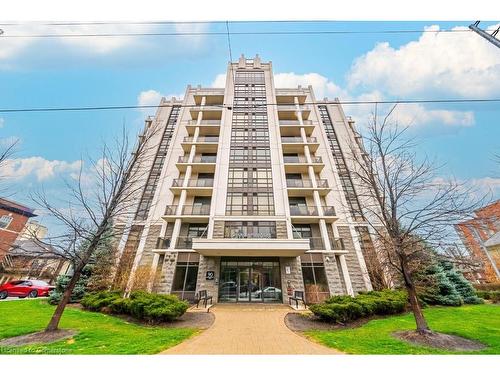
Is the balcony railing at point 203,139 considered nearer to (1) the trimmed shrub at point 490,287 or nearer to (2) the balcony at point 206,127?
(2) the balcony at point 206,127

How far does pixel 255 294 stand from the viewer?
45.1ft

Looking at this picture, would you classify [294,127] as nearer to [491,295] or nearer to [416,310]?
[416,310]

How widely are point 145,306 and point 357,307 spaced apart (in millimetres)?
7820

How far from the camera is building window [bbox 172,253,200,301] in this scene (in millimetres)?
14145

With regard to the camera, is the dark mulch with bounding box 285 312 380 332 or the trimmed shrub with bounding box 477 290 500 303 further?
the trimmed shrub with bounding box 477 290 500 303

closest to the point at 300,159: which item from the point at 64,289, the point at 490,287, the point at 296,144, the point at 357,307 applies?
the point at 296,144

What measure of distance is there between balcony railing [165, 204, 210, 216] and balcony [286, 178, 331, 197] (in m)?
6.86

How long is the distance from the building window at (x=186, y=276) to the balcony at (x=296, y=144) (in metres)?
12.5

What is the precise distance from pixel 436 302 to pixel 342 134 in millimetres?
17779

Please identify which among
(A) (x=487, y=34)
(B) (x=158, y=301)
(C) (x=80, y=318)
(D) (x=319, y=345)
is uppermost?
(A) (x=487, y=34)

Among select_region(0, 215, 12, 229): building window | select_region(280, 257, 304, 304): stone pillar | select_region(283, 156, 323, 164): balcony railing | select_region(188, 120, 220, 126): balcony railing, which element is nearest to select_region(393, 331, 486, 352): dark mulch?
select_region(280, 257, 304, 304): stone pillar

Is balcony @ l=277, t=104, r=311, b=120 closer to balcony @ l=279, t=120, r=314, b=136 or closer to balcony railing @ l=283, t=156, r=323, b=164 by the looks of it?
balcony @ l=279, t=120, r=314, b=136

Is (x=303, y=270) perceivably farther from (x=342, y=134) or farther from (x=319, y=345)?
(x=342, y=134)
